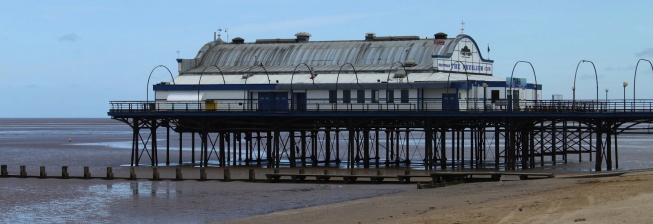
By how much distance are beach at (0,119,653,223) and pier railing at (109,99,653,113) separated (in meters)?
6.77

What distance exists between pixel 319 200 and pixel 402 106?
18028mm

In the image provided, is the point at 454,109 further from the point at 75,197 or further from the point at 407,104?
the point at 75,197

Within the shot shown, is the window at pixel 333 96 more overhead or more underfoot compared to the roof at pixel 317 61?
more underfoot

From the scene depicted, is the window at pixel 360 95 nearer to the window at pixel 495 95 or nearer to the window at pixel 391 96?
the window at pixel 391 96

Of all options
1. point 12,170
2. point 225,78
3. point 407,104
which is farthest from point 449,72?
point 12,170

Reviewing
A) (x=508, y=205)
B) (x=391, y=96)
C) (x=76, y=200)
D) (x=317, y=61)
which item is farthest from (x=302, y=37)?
(x=508, y=205)

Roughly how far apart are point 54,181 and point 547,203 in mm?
28519

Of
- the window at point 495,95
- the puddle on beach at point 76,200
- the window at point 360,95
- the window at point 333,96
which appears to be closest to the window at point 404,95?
the window at point 360,95

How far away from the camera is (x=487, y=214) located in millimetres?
28375

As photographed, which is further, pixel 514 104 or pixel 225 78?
pixel 225 78

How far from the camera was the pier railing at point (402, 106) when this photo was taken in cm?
5088

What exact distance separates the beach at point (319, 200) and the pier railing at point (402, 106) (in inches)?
267

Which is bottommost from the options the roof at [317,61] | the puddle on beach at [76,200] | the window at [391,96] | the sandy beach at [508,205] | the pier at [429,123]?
the puddle on beach at [76,200]

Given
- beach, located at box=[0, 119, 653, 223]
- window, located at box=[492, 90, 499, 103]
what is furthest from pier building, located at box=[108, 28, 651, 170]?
beach, located at box=[0, 119, 653, 223]
